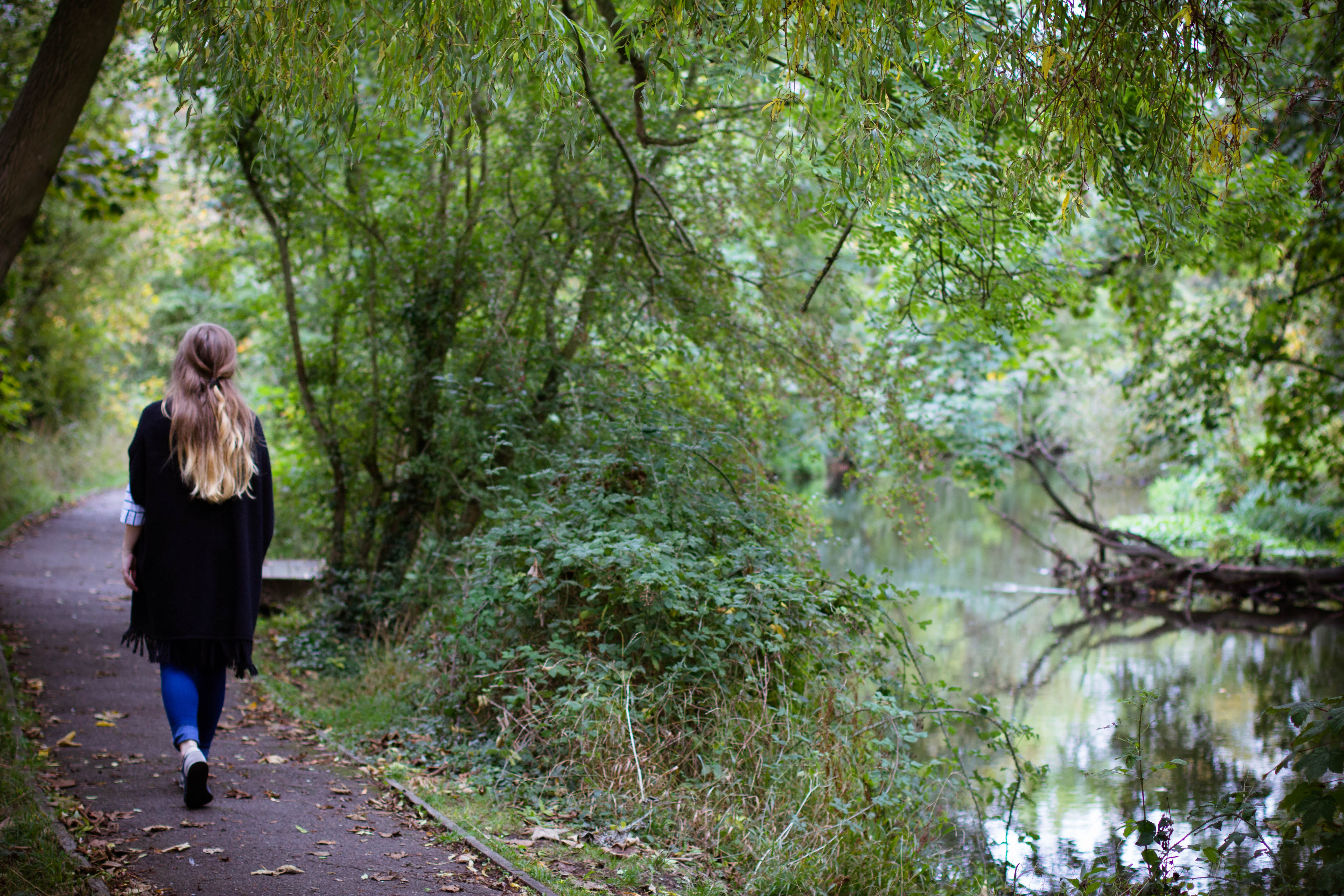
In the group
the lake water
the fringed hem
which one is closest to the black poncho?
the fringed hem

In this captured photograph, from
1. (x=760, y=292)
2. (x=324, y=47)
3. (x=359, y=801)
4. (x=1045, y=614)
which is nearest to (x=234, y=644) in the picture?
(x=359, y=801)

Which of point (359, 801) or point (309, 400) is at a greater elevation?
point (309, 400)

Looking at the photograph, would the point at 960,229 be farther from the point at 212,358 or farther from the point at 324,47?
the point at 212,358

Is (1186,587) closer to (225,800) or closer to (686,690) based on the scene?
(686,690)

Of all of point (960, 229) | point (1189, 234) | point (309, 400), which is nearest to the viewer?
point (1189, 234)

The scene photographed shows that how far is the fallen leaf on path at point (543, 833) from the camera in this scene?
408 centimetres

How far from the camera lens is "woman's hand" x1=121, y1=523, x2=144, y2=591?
4035 millimetres

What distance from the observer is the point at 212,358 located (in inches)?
166

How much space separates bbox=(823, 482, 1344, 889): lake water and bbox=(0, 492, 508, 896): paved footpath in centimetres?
299

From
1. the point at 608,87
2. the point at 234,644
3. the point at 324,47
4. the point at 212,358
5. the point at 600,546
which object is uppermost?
the point at 608,87

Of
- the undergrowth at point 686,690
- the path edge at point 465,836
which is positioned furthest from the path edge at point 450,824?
the undergrowth at point 686,690

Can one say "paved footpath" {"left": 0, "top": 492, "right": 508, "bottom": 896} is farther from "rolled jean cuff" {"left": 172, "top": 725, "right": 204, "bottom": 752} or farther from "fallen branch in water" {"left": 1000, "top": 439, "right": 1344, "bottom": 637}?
"fallen branch in water" {"left": 1000, "top": 439, "right": 1344, "bottom": 637}

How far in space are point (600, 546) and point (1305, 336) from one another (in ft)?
41.6

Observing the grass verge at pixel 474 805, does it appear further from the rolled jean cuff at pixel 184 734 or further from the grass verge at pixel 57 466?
the grass verge at pixel 57 466
